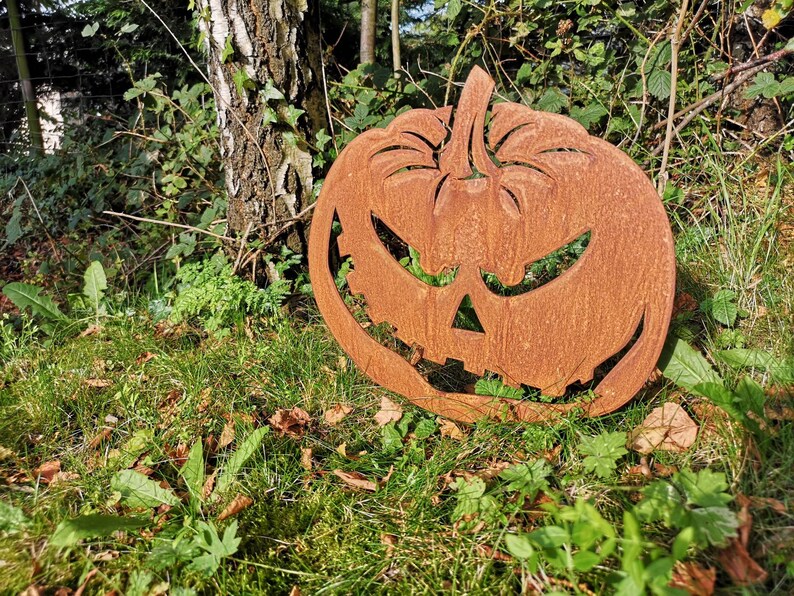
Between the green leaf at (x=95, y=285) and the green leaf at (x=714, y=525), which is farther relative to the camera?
the green leaf at (x=95, y=285)

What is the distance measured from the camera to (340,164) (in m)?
2.11

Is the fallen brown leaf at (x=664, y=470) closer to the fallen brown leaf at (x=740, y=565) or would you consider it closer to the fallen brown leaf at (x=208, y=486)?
the fallen brown leaf at (x=740, y=565)

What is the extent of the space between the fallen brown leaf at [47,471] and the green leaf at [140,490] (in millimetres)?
318

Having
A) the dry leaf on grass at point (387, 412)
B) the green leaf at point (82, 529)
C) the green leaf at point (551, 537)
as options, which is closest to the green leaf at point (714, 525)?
the green leaf at point (551, 537)

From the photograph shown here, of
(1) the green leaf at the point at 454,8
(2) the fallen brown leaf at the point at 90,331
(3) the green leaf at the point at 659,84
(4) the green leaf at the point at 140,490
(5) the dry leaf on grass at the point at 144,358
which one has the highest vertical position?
(1) the green leaf at the point at 454,8

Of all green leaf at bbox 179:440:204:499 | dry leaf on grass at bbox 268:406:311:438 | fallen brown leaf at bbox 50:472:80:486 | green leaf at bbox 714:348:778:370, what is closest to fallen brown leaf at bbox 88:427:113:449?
fallen brown leaf at bbox 50:472:80:486

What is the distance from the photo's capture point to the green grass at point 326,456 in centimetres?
154

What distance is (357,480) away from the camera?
1.86m

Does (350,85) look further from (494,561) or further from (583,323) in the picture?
(494,561)

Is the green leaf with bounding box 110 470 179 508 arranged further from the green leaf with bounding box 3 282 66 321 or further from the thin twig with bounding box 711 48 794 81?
the thin twig with bounding box 711 48 794 81

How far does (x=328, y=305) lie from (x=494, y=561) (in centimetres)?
106

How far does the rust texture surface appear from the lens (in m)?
1.73

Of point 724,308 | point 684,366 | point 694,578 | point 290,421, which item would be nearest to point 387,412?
point 290,421

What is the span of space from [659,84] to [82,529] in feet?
Answer: 9.07
